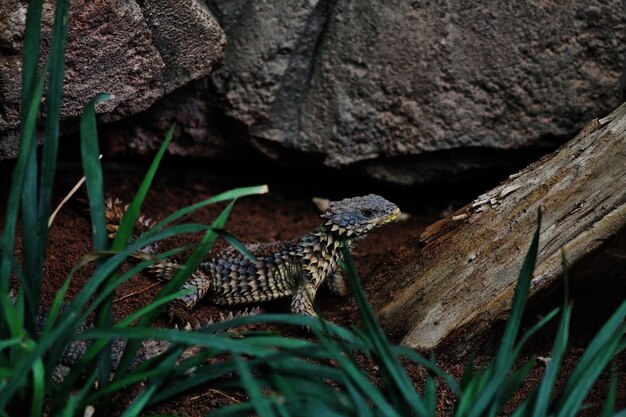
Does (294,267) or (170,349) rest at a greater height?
(170,349)

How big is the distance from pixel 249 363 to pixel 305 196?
331 cm

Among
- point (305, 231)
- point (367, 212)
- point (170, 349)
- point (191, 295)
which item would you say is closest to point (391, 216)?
point (367, 212)

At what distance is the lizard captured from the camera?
4434mm

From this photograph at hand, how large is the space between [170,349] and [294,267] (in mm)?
1716

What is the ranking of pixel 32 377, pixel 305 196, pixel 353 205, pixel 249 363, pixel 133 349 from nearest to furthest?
pixel 249 363 < pixel 32 377 < pixel 133 349 < pixel 353 205 < pixel 305 196

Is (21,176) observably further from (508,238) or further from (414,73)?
(414,73)

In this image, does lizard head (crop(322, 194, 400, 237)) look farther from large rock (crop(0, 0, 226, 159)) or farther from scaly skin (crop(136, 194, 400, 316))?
large rock (crop(0, 0, 226, 159))

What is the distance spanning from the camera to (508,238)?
385cm

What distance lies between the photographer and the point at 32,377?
2807 millimetres

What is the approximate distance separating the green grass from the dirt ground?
79 cm

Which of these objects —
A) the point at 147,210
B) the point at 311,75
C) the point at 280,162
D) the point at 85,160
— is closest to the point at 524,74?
the point at 311,75

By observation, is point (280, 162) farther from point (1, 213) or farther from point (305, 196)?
point (1, 213)

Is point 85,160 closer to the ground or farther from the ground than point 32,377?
farther from the ground

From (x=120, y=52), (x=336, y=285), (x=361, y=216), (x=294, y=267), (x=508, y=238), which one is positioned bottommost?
(x=336, y=285)
